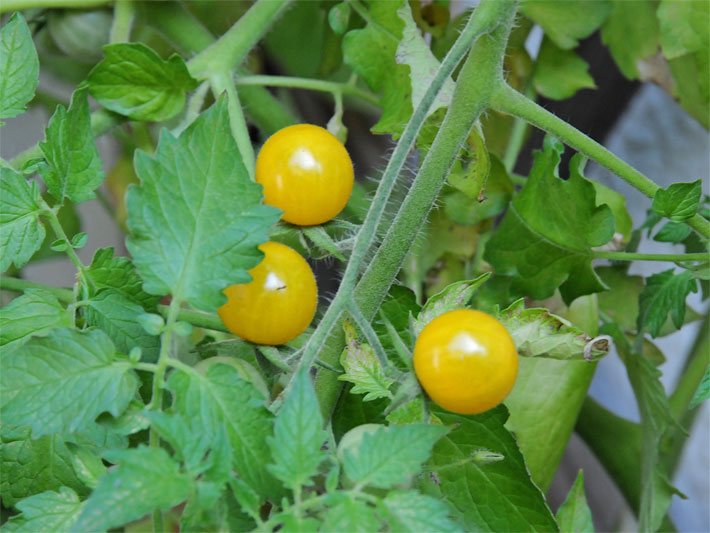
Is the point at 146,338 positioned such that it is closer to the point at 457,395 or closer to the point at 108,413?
the point at 108,413

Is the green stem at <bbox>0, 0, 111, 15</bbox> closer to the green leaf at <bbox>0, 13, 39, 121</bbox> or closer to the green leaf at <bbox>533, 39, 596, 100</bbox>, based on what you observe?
the green leaf at <bbox>0, 13, 39, 121</bbox>

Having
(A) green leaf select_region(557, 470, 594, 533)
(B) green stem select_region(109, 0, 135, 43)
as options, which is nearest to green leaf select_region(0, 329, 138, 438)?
(A) green leaf select_region(557, 470, 594, 533)

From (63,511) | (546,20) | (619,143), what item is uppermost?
(546,20)

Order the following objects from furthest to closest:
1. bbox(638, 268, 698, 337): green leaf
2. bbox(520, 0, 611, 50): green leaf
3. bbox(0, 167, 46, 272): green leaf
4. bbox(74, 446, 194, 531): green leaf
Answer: bbox(520, 0, 611, 50): green leaf, bbox(638, 268, 698, 337): green leaf, bbox(0, 167, 46, 272): green leaf, bbox(74, 446, 194, 531): green leaf

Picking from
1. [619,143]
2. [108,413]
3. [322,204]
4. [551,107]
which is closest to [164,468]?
[108,413]

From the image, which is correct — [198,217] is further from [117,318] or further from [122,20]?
[122,20]

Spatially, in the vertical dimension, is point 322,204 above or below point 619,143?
above
